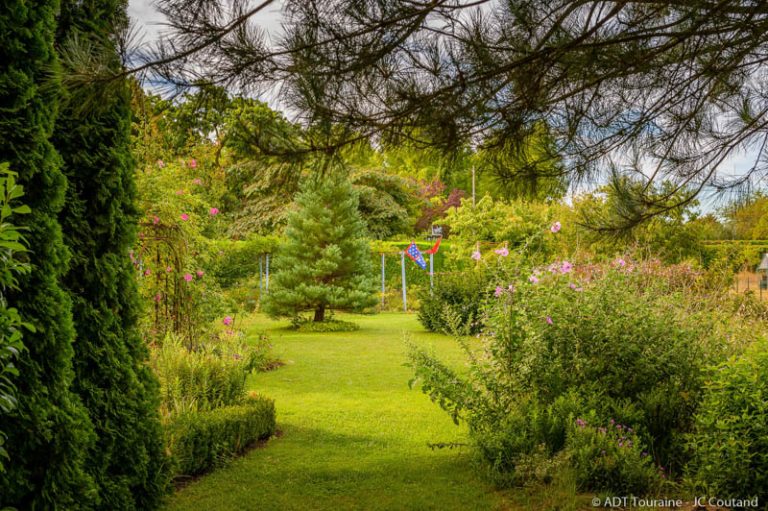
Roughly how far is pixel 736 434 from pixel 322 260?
10383mm

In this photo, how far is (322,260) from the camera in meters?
13.0

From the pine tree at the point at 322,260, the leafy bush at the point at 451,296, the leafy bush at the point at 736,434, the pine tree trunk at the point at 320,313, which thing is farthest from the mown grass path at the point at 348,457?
the pine tree trunk at the point at 320,313

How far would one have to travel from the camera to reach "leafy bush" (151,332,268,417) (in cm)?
474

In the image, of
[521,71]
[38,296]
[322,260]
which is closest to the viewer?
[38,296]

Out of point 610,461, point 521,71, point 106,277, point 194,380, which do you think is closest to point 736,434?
point 610,461

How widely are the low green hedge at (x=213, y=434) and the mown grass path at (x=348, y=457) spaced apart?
0.11 meters

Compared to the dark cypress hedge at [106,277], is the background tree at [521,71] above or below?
above

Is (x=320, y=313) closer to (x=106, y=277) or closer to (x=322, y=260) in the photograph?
(x=322, y=260)

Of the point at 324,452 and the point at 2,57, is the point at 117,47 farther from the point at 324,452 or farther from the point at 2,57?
the point at 324,452

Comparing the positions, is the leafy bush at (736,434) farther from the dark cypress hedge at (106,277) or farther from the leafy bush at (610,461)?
the dark cypress hedge at (106,277)

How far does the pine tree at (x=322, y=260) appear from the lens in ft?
42.2

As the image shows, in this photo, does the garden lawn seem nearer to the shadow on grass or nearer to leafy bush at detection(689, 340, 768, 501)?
the shadow on grass

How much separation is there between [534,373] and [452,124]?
5.75 feet

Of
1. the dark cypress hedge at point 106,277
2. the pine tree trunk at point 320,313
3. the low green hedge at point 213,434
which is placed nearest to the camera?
the dark cypress hedge at point 106,277
